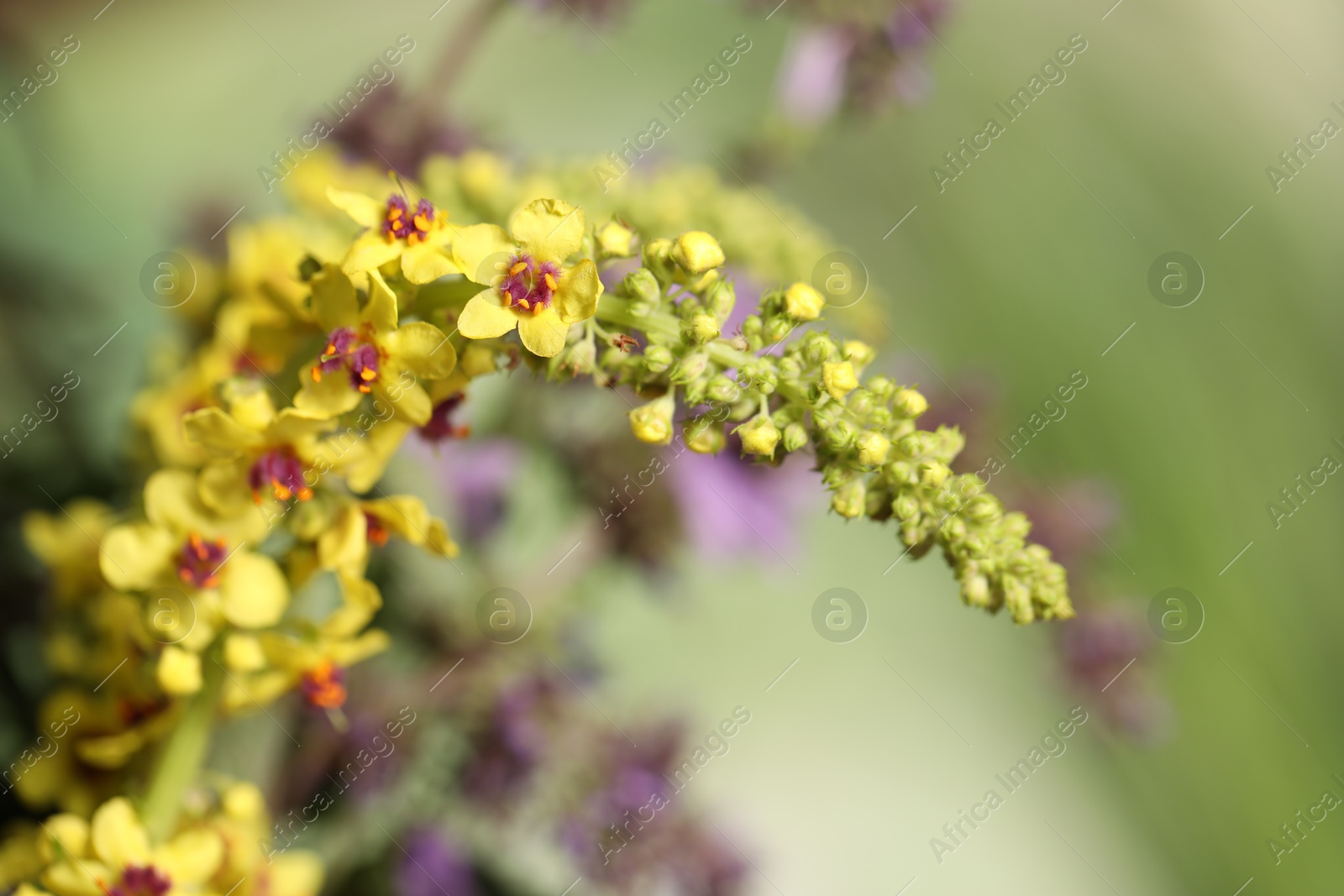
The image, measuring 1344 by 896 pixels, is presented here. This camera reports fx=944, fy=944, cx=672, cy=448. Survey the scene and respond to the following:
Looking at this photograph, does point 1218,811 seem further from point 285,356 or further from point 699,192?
point 285,356

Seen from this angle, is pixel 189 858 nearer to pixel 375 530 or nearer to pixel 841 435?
pixel 375 530

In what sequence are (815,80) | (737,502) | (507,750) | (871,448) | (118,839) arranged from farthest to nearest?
(815,80) → (737,502) → (507,750) → (118,839) → (871,448)

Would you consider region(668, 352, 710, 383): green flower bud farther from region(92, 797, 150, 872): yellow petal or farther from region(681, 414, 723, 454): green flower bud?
region(92, 797, 150, 872): yellow petal

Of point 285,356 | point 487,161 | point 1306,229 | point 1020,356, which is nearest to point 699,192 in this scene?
point 487,161

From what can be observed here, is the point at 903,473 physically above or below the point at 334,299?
below

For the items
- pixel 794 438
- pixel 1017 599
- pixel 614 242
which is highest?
pixel 614 242

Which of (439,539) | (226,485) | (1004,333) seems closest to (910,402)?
(439,539)
